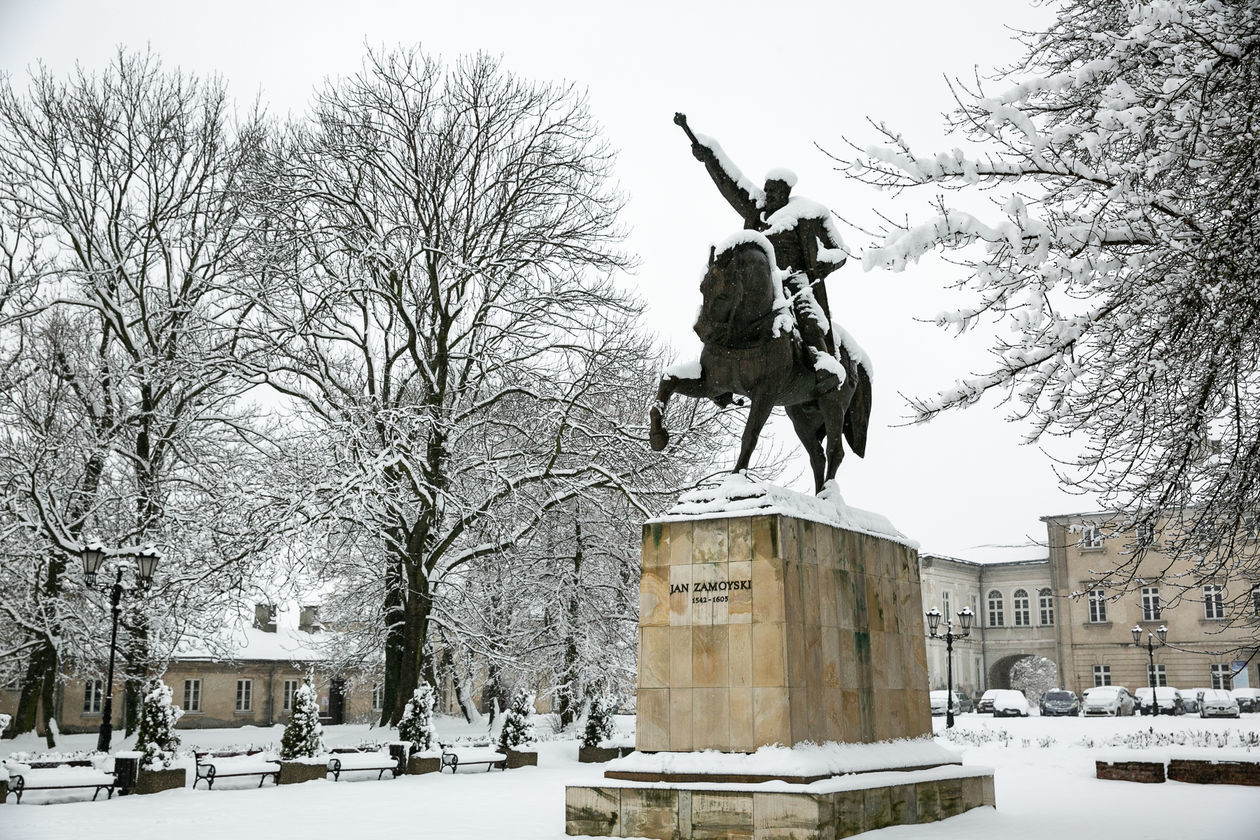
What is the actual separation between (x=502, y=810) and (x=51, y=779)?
274 inches

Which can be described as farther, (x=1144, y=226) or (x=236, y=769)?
(x=236, y=769)

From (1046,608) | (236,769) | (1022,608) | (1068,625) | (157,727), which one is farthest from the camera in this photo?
(1022,608)

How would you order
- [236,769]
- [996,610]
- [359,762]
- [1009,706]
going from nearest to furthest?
[236,769], [359,762], [1009,706], [996,610]

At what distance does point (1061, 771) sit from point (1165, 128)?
45.0 feet

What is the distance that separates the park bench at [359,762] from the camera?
1812 cm

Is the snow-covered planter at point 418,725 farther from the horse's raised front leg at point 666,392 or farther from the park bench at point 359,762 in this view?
the horse's raised front leg at point 666,392

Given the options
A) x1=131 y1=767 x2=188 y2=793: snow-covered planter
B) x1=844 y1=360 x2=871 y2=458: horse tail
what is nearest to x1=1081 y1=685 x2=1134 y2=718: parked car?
x1=844 y1=360 x2=871 y2=458: horse tail

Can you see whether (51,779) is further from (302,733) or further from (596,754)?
(596,754)

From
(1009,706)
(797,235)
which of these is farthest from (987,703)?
(797,235)

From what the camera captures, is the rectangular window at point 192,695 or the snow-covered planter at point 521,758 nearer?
the snow-covered planter at point 521,758

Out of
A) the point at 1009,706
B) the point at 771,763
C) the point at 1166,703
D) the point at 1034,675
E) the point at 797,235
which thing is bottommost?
the point at 1034,675

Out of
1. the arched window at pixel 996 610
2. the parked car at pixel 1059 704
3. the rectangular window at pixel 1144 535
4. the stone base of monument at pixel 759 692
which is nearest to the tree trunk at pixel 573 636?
the stone base of monument at pixel 759 692

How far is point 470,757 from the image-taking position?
20.5 m

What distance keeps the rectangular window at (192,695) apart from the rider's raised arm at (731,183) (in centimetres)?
4307
